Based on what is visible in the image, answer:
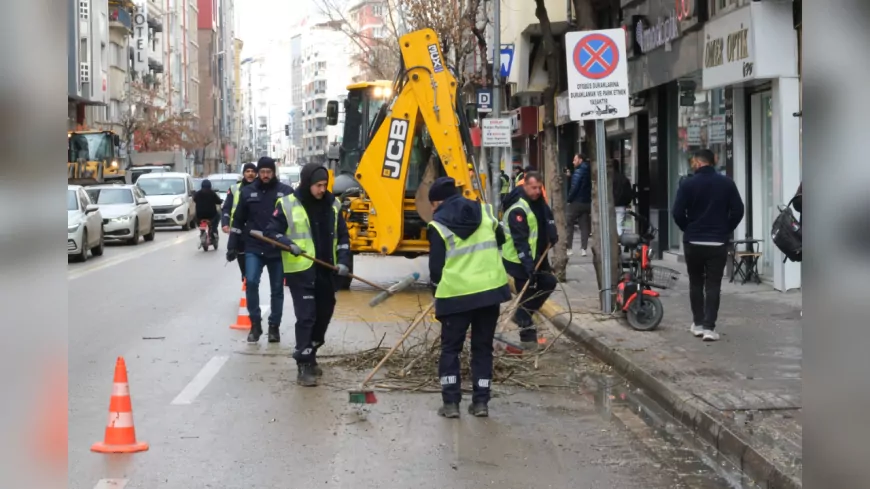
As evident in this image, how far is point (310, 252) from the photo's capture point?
9.98 metres

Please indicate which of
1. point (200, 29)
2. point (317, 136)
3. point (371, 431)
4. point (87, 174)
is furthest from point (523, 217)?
point (317, 136)

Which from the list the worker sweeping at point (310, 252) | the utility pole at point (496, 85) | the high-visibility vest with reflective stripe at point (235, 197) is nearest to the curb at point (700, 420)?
the worker sweeping at point (310, 252)

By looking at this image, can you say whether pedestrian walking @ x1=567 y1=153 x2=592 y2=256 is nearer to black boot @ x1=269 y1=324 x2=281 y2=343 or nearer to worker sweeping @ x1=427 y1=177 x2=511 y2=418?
black boot @ x1=269 y1=324 x2=281 y2=343

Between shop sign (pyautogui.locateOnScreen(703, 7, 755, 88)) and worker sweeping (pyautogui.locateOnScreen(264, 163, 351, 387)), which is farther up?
shop sign (pyautogui.locateOnScreen(703, 7, 755, 88))

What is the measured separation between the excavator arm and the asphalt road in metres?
4.26

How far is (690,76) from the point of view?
20.1m

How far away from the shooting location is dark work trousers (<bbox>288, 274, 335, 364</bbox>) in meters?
9.83

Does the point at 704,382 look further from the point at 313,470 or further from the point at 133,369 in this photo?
the point at 133,369

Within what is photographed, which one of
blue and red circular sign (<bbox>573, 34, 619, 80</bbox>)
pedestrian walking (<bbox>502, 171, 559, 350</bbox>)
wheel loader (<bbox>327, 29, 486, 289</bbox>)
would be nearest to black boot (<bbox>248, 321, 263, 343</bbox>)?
pedestrian walking (<bbox>502, 171, 559, 350</bbox>)

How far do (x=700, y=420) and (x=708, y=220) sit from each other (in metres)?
3.85

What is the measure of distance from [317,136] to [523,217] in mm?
189803

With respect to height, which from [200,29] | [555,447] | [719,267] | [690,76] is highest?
[200,29]

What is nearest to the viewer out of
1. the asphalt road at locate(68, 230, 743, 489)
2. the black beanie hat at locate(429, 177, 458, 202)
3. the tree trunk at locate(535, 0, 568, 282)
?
the asphalt road at locate(68, 230, 743, 489)

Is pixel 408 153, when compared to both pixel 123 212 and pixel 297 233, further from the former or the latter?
pixel 123 212
